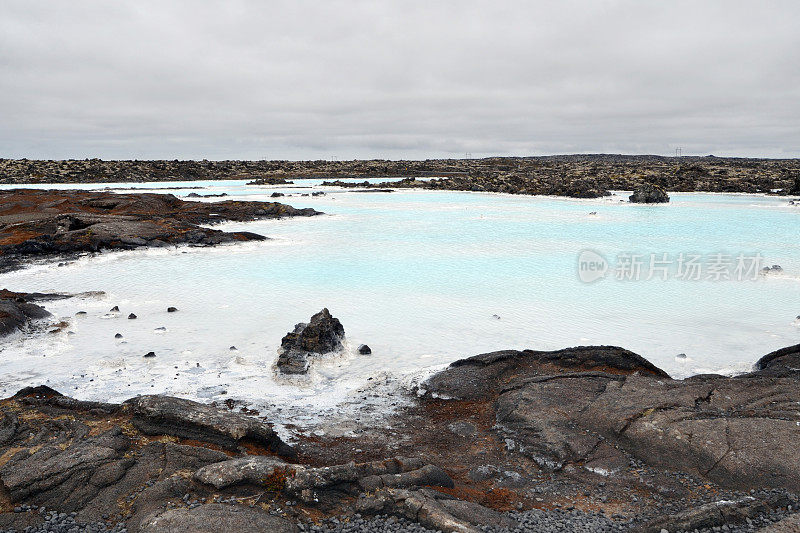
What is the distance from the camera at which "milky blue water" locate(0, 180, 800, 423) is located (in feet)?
31.3

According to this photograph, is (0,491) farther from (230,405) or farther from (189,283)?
(189,283)

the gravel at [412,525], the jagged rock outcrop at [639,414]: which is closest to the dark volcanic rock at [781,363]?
the jagged rock outcrop at [639,414]

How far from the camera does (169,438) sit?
624 centimetres

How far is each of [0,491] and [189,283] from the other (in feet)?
40.4

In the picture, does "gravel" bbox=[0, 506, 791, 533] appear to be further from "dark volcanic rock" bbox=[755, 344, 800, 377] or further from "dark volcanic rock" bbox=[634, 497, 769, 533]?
"dark volcanic rock" bbox=[755, 344, 800, 377]

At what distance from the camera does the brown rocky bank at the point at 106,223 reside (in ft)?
68.7

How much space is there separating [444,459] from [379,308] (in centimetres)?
801

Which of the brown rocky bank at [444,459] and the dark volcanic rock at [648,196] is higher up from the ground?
the dark volcanic rock at [648,196]

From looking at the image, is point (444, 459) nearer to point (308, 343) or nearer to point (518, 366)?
point (518, 366)

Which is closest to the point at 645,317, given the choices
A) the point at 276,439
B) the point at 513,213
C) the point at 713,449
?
the point at 713,449

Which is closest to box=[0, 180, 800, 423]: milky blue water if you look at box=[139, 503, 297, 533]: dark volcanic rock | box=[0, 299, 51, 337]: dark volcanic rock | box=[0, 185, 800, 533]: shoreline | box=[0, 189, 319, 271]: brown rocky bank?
box=[0, 299, 51, 337]: dark volcanic rock

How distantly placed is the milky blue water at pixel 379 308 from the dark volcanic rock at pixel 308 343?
11.5 inches

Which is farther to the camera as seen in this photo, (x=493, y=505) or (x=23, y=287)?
(x=23, y=287)

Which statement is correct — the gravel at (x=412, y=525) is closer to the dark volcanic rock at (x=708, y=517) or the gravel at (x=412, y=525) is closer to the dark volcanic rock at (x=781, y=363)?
the dark volcanic rock at (x=708, y=517)
